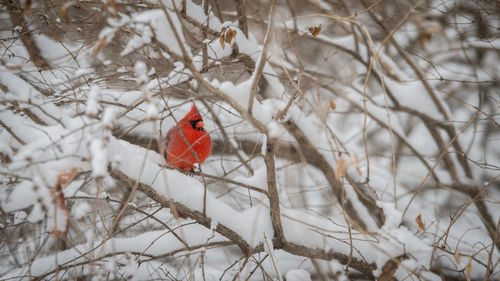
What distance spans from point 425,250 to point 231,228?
3.41 feet

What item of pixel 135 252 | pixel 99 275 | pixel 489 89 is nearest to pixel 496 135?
pixel 489 89

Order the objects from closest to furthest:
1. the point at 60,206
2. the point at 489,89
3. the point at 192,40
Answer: the point at 60,206 → the point at 192,40 → the point at 489,89

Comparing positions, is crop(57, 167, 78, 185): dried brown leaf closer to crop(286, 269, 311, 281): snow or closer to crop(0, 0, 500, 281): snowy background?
crop(0, 0, 500, 281): snowy background

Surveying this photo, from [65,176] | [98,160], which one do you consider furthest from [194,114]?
[98,160]

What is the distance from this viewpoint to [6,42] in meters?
2.66

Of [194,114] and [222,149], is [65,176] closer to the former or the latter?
[222,149]

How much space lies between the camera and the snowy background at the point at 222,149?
1.41 m

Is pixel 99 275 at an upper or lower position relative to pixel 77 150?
lower

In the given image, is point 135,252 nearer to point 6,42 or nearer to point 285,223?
point 285,223

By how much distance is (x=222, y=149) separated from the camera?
2.54m

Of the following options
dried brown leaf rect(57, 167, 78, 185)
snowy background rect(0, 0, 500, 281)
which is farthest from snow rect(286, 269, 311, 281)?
dried brown leaf rect(57, 167, 78, 185)

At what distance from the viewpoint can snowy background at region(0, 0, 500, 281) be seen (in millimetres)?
1408

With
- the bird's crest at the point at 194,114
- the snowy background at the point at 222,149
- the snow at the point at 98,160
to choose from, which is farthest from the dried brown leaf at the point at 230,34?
the snow at the point at 98,160

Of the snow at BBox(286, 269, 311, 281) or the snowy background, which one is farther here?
the snow at BBox(286, 269, 311, 281)
